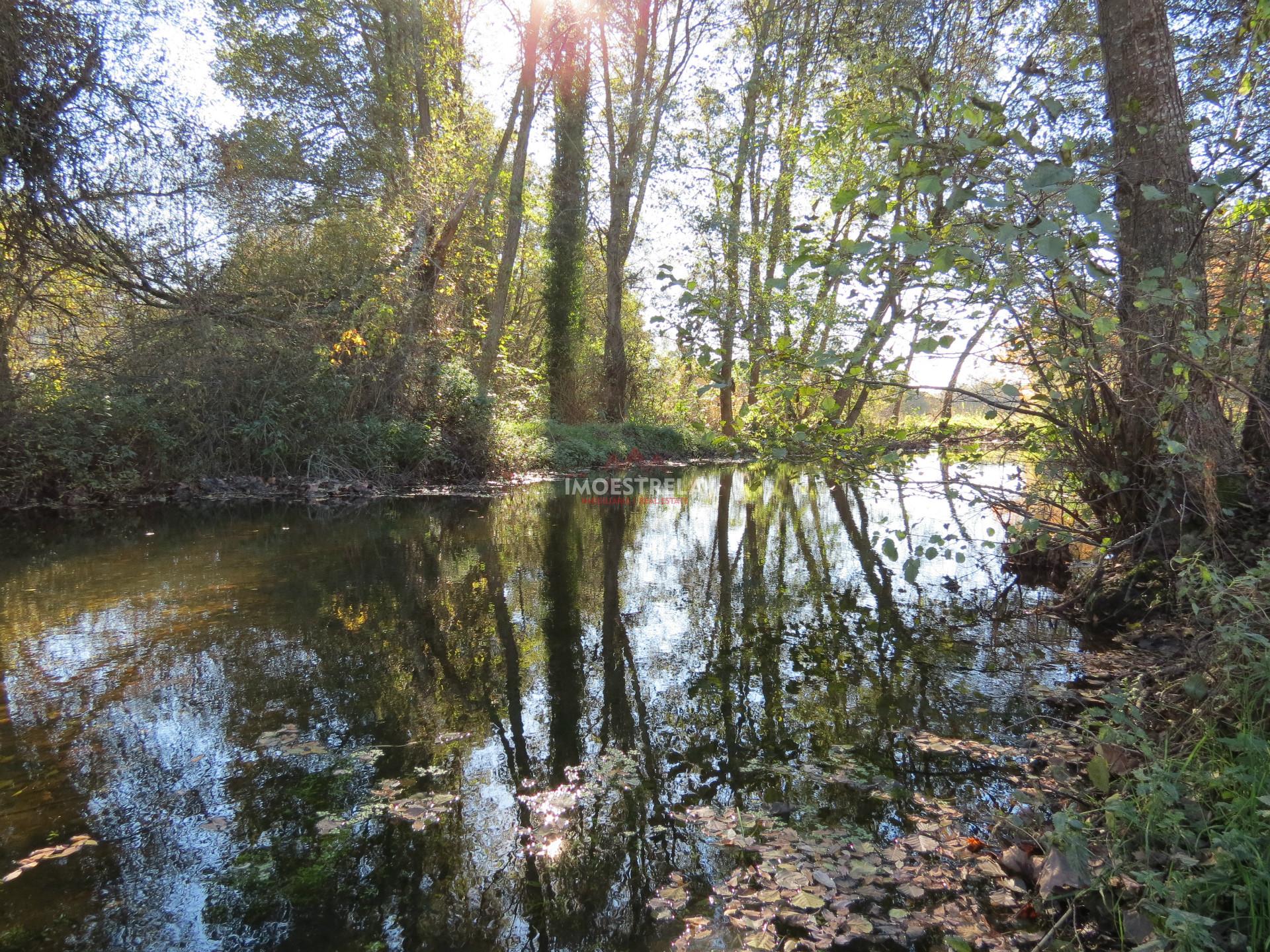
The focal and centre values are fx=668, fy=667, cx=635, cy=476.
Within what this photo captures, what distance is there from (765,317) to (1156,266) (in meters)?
1.74

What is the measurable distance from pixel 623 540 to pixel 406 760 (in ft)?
16.9

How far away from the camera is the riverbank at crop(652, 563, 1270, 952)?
1609 millimetres

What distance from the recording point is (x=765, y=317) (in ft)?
10.6

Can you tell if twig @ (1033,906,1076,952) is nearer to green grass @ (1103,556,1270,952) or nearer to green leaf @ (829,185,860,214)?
green grass @ (1103,556,1270,952)

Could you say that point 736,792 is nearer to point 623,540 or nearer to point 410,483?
point 623,540

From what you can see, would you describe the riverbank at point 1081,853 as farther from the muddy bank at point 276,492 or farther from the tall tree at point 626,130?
the tall tree at point 626,130

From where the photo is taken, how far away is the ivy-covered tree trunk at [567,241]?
59.6ft

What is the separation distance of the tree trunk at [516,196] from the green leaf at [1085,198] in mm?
13222

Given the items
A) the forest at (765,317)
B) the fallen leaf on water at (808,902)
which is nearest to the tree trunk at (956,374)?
the forest at (765,317)

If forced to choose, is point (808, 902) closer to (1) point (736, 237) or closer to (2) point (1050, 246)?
(2) point (1050, 246)

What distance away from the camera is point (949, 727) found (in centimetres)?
311

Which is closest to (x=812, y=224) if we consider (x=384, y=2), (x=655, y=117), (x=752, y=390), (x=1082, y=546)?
Answer: (x=752, y=390)

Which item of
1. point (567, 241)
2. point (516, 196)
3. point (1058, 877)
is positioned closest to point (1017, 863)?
point (1058, 877)

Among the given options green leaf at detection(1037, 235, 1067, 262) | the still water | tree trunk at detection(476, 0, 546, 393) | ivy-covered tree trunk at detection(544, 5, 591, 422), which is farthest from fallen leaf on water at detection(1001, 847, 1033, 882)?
ivy-covered tree trunk at detection(544, 5, 591, 422)
